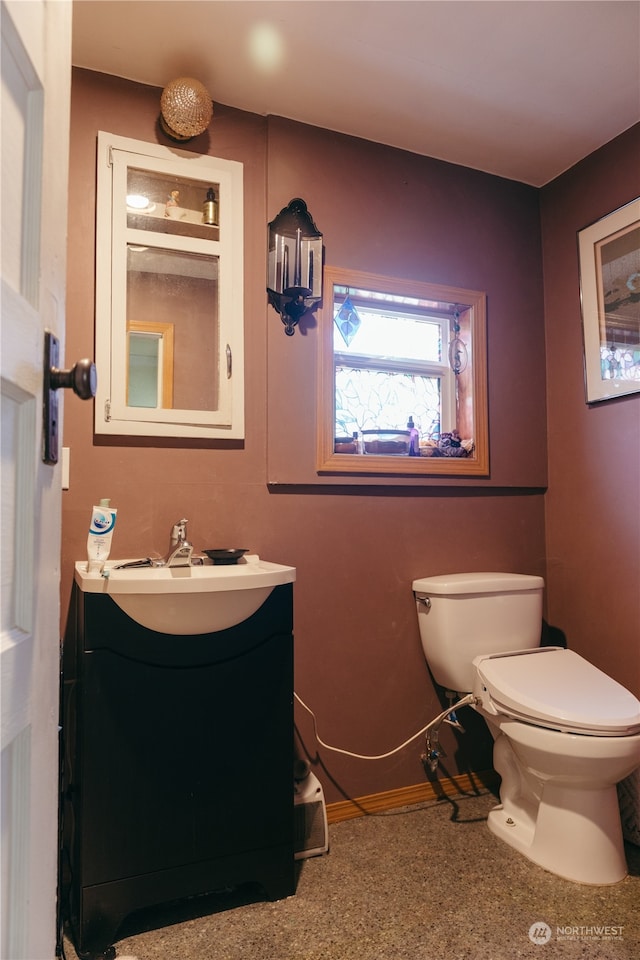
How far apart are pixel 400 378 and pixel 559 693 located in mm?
1174

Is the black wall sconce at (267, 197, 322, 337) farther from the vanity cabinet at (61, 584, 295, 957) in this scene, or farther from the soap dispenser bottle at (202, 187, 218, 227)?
the vanity cabinet at (61, 584, 295, 957)

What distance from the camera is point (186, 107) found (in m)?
1.67

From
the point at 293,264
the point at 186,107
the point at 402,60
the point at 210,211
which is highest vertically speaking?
the point at 402,60

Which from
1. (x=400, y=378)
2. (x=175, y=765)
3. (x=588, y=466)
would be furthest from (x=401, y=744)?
(x=400, y=378)

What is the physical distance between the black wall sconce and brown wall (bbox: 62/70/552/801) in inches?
1.6

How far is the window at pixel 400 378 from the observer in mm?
1949

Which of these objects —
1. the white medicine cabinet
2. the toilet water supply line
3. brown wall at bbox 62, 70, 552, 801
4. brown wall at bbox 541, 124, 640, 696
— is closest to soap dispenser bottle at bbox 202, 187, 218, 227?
the white medicine cabinet

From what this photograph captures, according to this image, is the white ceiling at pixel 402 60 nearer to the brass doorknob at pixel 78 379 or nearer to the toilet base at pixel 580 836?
the brass doorknob at pixel 78 379

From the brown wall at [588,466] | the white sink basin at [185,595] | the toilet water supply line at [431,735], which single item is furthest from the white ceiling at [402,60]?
the toilet water supply line at [431,735]

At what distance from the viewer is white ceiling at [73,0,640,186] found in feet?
4.91

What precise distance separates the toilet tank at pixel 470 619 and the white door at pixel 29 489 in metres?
1.39

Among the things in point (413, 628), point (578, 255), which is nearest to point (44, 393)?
point (413, 628)

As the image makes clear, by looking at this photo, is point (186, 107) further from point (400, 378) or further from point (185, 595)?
point (185, 595)

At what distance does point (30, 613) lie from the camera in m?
0.60
